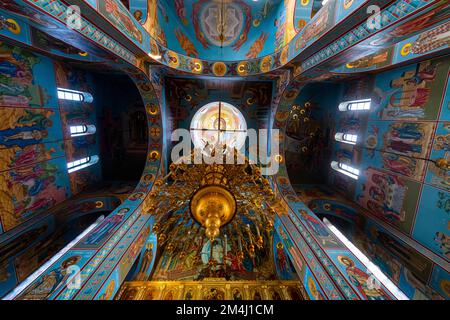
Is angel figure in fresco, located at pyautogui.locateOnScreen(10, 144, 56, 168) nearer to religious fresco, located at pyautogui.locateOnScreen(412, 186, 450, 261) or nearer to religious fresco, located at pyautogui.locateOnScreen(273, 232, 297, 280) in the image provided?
religious fresco, located at pyautogui.locateOnScreen(273, 232, 297, 280)

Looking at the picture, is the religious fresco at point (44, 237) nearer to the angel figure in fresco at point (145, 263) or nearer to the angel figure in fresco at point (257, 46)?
the angel figure in fresco at point (145, 263)

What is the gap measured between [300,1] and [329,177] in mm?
7064

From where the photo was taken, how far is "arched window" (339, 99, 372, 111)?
700 cm

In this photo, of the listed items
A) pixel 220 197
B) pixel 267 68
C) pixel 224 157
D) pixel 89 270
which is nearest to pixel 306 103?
pixel 267 68

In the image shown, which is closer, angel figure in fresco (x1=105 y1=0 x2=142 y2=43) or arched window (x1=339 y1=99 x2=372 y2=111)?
angel figure in fresco (x1=105 y1=0 x2=142 y2=43)

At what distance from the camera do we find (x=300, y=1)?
19.1ft

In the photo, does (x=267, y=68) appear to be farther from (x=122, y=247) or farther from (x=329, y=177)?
(x=122, y=247)

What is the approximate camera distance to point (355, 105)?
756cm

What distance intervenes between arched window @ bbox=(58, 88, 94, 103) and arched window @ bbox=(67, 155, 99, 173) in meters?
2.40

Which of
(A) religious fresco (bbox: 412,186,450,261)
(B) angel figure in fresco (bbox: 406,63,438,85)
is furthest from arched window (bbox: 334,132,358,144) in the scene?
(A) religious fresco (bbox: 412,186,450,261)

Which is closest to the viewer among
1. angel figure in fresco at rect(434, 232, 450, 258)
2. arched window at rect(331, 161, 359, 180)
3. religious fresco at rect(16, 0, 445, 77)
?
religious fresco at rect(16, 0, 445, 77)

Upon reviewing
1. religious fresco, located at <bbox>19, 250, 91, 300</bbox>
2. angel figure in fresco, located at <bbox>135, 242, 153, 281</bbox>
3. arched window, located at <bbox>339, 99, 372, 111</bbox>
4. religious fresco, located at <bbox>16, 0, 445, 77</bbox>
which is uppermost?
religious fresco, located at <bbox>16, 0, 445, 77</bbox>

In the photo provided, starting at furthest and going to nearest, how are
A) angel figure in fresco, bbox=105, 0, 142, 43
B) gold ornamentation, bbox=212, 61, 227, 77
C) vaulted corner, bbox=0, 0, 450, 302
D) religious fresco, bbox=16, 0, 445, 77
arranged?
gold ornamentation, bbox=212, 61, 227, 77
angel figure in fresco, bbox=105, 0, 142, 43
vaulted corner, bbox=0, 0, 450, 302
religious fresco, bbox=16, 0, 445, 77

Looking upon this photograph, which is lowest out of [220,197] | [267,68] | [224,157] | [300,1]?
[220,197]
